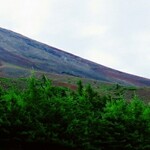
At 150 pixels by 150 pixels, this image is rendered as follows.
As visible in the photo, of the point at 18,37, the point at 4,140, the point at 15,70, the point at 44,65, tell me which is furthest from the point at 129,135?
the point at 18,37

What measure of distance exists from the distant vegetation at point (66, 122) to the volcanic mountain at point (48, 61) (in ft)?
213

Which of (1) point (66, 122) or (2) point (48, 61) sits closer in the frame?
(1) point (66, 122)

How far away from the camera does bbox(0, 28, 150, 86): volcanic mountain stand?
362ft

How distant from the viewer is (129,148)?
97.8 feet

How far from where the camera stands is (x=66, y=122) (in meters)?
27.5

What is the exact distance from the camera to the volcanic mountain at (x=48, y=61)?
110 metres

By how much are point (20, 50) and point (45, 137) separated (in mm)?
102912

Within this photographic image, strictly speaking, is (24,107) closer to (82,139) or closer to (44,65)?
(82,139)

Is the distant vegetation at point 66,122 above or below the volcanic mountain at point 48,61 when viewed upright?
below

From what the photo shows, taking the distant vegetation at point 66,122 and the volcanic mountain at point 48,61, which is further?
the volcanic mountain at point 48,61

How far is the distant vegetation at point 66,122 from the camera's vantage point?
2605 centimetres

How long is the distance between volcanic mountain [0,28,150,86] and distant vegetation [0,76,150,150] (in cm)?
6478

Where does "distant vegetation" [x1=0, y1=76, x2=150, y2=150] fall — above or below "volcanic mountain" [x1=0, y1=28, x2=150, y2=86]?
below

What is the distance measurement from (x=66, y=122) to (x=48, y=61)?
9596cm
